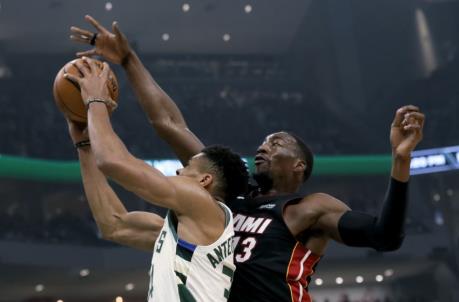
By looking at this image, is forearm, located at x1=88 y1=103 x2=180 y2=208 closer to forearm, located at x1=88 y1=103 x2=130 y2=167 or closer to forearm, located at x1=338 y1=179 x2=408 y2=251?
forearm, located at x1=88 y1=103 x2=130 y2=167

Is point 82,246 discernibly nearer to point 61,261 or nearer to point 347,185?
point 61,261

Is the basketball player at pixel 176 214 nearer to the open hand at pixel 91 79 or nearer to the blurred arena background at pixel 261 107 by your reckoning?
the open hand at pixel 91 79

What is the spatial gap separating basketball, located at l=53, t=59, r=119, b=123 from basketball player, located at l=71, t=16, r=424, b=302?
28 centimetres

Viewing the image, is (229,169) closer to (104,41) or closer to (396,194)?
(396,194)

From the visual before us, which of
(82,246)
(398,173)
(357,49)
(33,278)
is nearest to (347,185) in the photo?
(357,49)

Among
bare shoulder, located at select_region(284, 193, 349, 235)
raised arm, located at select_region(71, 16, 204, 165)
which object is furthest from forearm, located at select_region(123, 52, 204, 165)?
bare shoulder, located at select_region(284, 193, 349, 235)

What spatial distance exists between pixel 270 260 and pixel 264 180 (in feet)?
1.57

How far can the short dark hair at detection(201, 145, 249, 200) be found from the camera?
315cm

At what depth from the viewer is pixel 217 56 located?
18.4m

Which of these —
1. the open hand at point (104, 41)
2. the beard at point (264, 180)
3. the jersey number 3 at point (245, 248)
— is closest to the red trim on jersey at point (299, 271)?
the jersey number 3 at point (245, 248)

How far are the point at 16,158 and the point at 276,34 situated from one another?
681 cm

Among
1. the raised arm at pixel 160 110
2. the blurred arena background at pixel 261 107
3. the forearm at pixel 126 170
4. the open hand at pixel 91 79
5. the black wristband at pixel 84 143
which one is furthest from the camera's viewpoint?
the blurred arena background at pixel 261 107

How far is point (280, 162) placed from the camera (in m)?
3.47

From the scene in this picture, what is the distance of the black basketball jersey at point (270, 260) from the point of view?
A: 122 inches
